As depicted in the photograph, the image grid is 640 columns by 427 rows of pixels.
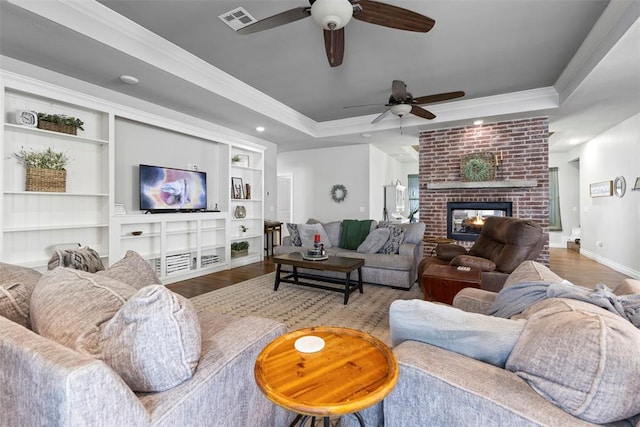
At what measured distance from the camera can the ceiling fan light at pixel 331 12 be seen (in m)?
1.99

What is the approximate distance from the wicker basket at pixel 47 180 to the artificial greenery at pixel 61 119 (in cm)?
52

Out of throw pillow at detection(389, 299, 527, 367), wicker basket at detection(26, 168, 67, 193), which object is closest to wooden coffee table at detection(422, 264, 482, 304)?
throw pillow at detection(389, 299, 527, 367)

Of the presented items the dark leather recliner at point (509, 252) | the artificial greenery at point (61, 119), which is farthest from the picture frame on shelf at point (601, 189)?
the artificial greenery at point (61, 119)

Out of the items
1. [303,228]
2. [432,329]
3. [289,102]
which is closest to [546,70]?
[289,102]

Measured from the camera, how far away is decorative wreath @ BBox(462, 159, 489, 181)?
17.1 feet

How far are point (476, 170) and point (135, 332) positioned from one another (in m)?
5.57

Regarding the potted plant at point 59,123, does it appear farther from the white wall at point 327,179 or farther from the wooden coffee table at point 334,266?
the white wall at point 327,179

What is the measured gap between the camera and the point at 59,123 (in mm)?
3262

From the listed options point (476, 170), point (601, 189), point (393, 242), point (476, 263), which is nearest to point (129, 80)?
point (393, 242)

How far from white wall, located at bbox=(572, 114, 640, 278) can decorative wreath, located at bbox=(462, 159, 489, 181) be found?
6.82 feet

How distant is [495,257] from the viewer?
3205 mm

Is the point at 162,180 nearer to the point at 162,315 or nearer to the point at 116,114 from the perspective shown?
the point at 116,114

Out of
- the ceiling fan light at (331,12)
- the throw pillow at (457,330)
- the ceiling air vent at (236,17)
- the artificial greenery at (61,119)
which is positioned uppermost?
the ceiling air vent at (236,17)

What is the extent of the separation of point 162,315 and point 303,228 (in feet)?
12.8
